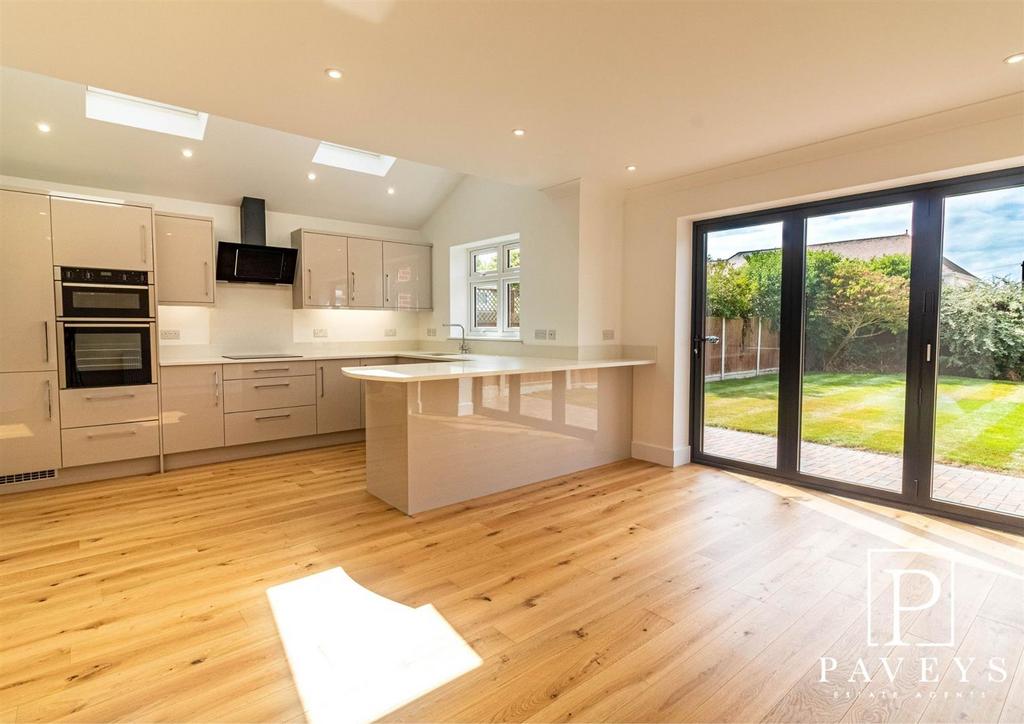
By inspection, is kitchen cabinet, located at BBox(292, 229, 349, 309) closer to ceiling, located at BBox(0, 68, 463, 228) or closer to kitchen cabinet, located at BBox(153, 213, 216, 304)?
ceiling, located at BBox(0, 68, 463, 228)

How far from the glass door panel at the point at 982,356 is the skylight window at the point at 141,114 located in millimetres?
5311

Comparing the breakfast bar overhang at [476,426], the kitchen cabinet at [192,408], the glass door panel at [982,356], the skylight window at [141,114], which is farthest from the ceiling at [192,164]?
the glass door panel at [982,356]

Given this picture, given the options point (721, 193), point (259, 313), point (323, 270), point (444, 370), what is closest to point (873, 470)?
point (721, 193)

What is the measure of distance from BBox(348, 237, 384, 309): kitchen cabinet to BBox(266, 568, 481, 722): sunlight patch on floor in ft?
12.2

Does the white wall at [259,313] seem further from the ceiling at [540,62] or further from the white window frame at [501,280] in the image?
the ceiling at [540,62]

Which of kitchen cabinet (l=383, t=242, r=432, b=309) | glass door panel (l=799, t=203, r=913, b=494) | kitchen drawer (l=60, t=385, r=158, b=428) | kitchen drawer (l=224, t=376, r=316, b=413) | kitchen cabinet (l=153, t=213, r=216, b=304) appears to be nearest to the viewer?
glass door panel (l=799, t=203, r=913, b=494)

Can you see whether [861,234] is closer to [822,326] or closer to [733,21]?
[822,326]

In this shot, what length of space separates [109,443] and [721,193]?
5078 millimetres

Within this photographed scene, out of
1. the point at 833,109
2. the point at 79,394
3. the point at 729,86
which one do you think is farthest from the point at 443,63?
the point at 79,394

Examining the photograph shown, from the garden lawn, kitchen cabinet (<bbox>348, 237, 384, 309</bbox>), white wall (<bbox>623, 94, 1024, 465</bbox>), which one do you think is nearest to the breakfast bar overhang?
white wall (<bbox>623, 94, 1024, 465</bbox>)

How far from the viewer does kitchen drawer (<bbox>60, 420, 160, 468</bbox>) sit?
3748 millimetres

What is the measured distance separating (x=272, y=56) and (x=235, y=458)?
11.5ft

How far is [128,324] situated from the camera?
155 inches

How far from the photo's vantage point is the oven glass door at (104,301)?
3.71m
